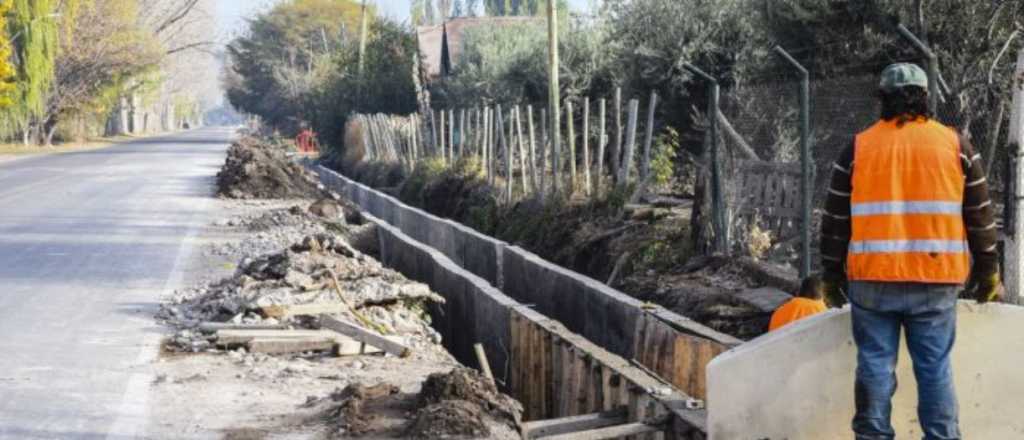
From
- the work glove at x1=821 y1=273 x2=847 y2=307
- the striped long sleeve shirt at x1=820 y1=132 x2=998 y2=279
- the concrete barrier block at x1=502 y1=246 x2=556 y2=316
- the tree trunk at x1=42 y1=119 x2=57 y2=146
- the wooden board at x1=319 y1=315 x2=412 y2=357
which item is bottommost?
the tree trunk at x1=42 y1=119 x2=57 y2=146

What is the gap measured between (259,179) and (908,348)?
2657 cm

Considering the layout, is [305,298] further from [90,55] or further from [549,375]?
[90,55]

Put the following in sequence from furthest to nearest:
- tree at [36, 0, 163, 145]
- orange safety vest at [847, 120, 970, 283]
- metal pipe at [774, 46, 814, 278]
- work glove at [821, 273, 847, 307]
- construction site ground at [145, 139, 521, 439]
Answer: tree at [36, 0, 163, 145]
metal pipe at [774, 46, 814, 278]
construction site ground at [145, 139, 521, 439]
work glove at [821, 273, 847, 307]
orange safety vest at [847, 120, 970, 283]

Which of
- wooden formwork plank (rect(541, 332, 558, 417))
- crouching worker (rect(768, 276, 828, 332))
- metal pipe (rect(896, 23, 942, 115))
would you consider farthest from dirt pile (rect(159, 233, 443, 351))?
metal pipe (rect(896, 23, 942, 115))

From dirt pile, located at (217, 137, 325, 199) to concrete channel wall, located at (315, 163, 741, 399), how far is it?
11.8m

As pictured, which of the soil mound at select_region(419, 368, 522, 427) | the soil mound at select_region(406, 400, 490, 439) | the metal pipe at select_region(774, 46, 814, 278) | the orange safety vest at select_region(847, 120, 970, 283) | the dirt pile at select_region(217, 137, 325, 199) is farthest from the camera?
the dirt pile at select_region(217, 137, 325, 199)

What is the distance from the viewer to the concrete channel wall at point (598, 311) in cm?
921

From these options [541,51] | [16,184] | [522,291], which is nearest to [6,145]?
[16,184]

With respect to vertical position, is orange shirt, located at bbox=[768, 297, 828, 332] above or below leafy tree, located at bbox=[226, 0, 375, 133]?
below

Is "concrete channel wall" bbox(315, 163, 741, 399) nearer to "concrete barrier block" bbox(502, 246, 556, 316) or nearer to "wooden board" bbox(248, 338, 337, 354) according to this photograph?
"concrete barrier block" bbox(502, 246, 556, 316)

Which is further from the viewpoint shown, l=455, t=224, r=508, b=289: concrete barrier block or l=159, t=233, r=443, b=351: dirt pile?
l=455, t=224, r=508, b=289: concrete barrier block

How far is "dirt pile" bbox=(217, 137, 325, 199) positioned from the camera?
30.8 m

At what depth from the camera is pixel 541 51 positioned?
31.9 meters

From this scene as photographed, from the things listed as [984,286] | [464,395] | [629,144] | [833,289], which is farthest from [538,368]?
[629,144]
